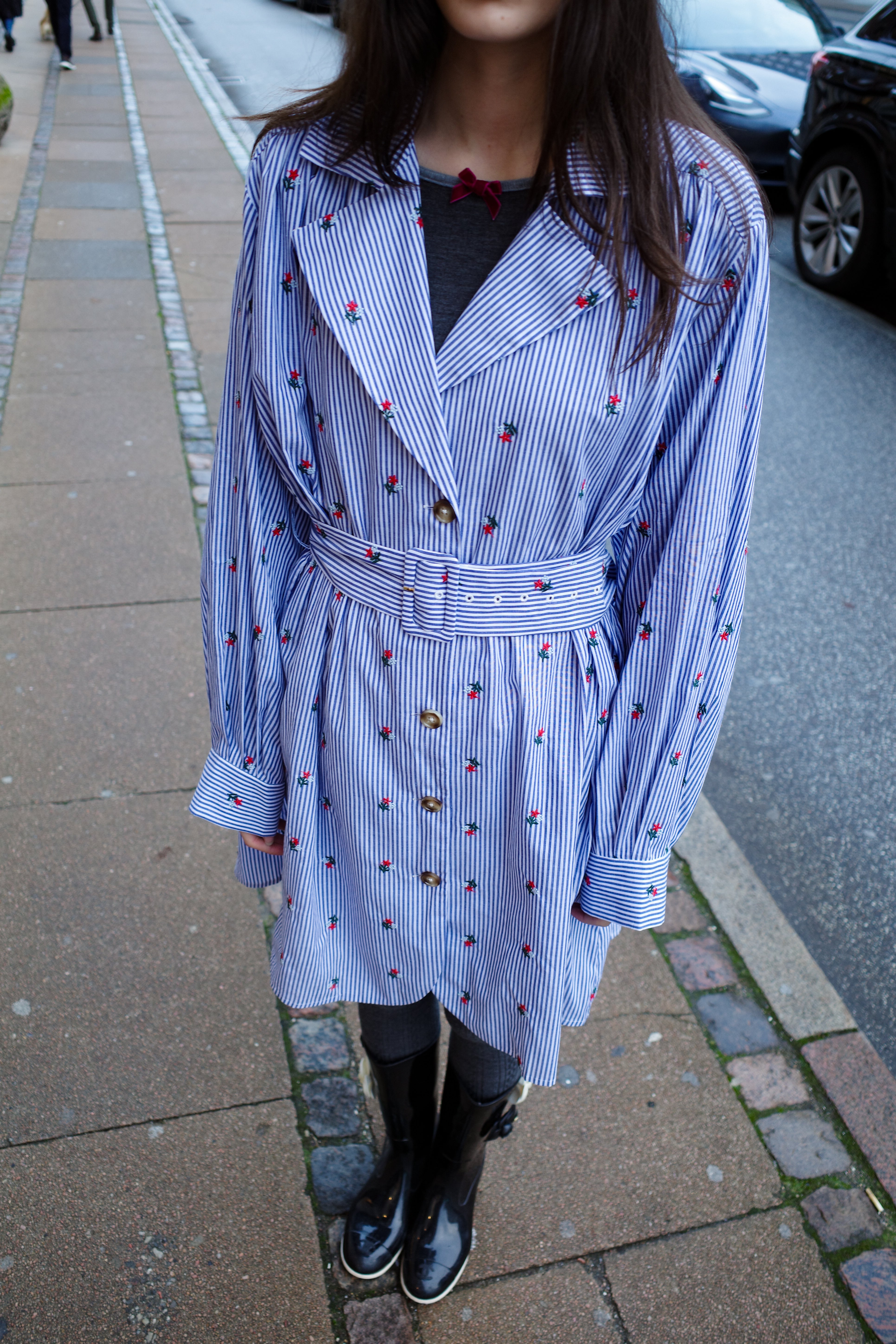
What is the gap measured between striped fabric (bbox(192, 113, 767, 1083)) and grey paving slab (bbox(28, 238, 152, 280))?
224 inches

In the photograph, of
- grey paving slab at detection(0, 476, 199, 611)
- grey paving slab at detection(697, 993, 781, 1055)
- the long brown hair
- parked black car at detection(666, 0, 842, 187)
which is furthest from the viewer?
parked black car at detection(666, 0, 842, 187)

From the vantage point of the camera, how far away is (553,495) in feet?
4.50

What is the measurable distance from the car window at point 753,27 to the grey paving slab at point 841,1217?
29.2 ft

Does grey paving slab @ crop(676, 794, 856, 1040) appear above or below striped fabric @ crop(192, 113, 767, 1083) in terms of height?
below

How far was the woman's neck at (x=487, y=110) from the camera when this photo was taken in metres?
1.33

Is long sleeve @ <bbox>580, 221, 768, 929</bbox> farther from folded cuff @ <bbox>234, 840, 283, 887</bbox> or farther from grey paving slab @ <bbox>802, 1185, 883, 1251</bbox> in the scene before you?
grey paving slab @ <bbox>802, 1185, 883, 1251</bbox>

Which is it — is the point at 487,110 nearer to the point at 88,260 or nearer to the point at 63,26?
the point at 88,260

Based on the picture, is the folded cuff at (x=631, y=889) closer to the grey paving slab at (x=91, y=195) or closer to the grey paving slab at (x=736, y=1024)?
the grey paving slab at (x=736, y=1024)

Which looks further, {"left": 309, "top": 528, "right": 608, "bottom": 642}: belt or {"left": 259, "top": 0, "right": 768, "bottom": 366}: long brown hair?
{"left": 309, "top": 528, "right": 608, "bottom": 642}: belt

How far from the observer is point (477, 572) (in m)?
1.44

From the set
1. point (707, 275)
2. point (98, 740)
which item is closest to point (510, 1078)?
point (707, 275)

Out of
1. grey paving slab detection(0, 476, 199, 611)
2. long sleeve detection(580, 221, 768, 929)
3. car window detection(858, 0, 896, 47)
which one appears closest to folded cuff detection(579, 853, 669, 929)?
long sleeve detection(580, 221, 768, 929)

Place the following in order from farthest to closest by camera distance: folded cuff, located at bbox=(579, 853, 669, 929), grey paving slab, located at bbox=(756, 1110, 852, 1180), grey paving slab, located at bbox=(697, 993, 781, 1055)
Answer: grey paving slab, located at bbox=(697, 993, 781, 1055)
grey paving slab, located at bbox=(756, 1110, 852, 1180)
folded cuff, located at bbox=(579, 853, 669, 929)

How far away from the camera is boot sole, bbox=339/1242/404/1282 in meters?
2.00
